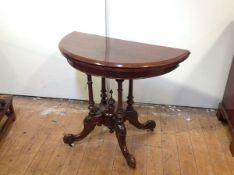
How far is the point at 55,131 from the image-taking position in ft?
6.45

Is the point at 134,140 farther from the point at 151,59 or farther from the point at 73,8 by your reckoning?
the point at 73,8

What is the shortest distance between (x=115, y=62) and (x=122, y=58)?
69 millimetres

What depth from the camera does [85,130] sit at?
1.74m

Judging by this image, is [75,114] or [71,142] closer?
[71,142]

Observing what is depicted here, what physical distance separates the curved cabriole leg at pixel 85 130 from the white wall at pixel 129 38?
0.61m

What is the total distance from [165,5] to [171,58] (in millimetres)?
764

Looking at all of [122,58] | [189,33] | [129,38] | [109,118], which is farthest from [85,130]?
[189,33]

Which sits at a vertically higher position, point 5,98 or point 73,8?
point 73,8

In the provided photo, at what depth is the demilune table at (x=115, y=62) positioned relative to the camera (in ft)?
4.05

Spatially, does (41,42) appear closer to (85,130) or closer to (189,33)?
(85,130)

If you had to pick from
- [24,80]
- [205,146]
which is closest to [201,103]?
[205,146]

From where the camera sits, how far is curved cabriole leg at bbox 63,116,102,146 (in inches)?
66.4

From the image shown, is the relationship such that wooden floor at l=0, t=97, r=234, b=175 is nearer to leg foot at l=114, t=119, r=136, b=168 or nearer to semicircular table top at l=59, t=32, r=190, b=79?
leg foot at l=114, t=119, r=136, b=168

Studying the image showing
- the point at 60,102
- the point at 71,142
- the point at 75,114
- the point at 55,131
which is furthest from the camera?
the point at 60,102
